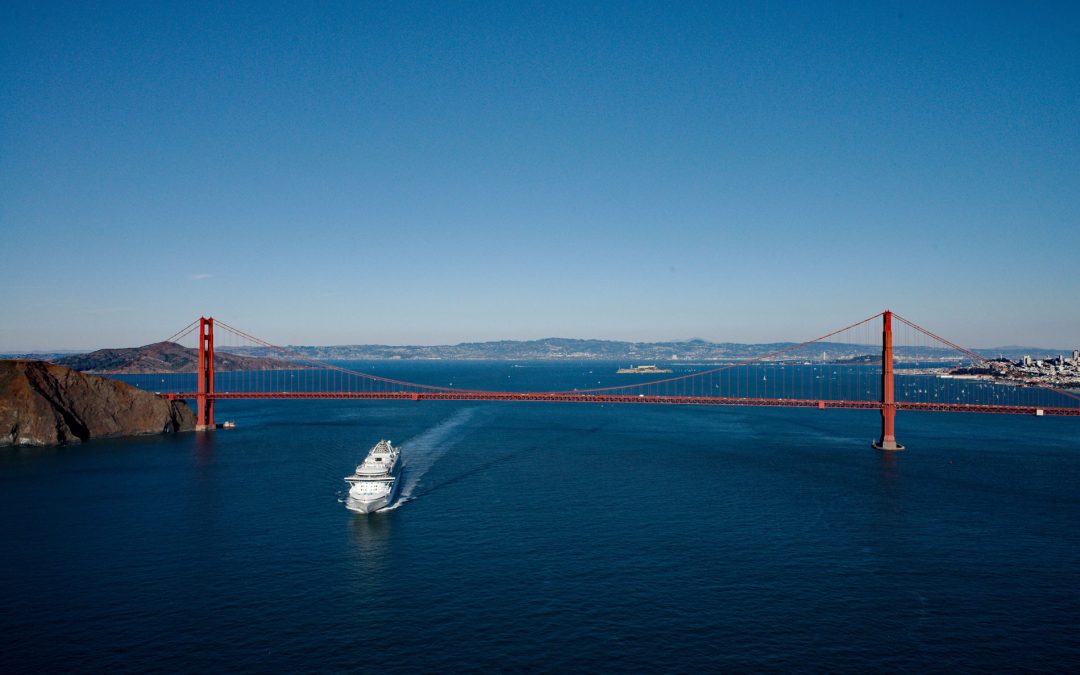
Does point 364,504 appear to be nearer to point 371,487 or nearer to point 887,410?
point 371,487

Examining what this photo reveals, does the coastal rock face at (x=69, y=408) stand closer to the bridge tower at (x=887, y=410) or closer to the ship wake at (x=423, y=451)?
the ship wake at (x=423, y=451)

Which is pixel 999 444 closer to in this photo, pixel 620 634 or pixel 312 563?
pixel 620 634

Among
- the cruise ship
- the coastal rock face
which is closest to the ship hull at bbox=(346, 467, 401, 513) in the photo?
the cruise ship

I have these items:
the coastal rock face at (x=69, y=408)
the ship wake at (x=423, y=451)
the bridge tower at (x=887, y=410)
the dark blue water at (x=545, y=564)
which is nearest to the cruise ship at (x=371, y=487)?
the ship wake at (x=423, y=451)

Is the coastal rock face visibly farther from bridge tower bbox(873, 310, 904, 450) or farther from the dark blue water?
bridge tower bbox(873, 310, 904, 450)

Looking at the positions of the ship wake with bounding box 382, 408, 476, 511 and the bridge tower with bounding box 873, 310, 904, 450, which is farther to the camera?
the bridge tower with bounding box 873, 310, 904, 450

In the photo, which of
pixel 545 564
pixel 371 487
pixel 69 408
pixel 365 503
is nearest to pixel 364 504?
pixel 365 503
